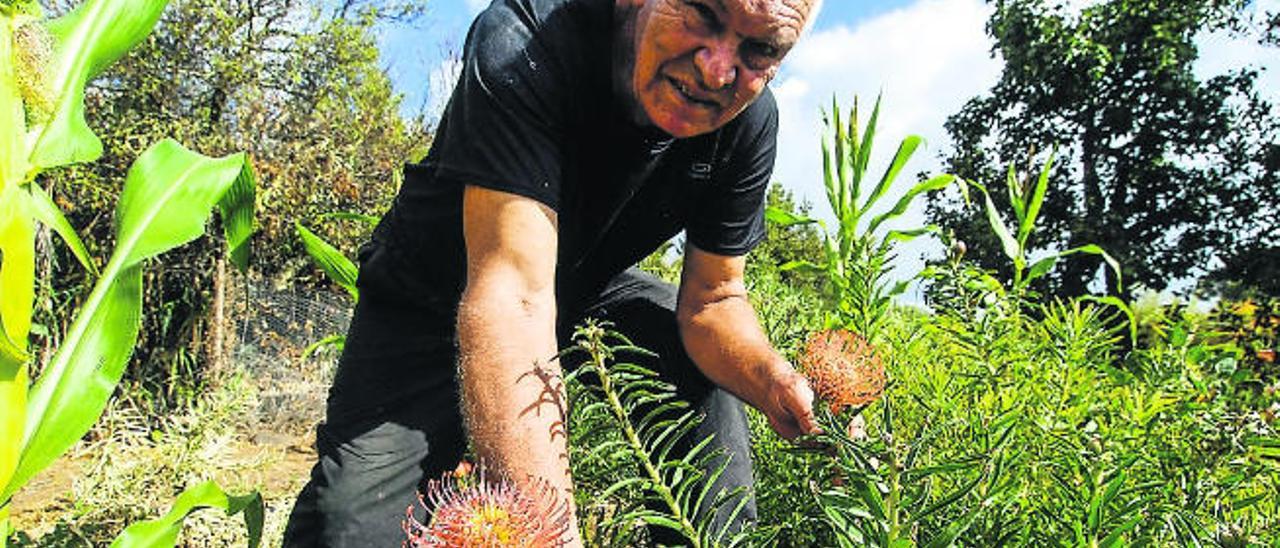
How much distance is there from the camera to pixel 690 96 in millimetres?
1161

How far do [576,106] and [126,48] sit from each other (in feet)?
2.50

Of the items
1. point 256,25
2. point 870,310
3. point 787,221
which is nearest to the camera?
point 870,310

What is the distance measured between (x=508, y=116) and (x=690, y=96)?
247 mm

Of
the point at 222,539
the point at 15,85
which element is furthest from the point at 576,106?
the point at 222,539

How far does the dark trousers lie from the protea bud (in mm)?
563

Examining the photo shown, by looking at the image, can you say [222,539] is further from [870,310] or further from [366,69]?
[366,69]

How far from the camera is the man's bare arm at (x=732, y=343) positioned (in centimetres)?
126

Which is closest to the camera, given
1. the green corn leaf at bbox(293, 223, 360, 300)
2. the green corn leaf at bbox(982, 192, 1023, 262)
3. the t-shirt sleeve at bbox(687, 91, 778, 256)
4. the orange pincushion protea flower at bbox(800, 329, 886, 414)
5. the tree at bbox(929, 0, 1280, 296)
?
the orange pincushion protea flower at bbox(800, 329, 886, 414)

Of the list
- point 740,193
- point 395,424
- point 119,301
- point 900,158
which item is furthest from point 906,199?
point 119,301

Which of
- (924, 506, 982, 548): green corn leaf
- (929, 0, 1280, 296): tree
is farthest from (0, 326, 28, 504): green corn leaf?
(929, 0, 1280, 296): tree

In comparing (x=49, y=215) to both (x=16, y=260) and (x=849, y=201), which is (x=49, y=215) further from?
(x=849, y=201)

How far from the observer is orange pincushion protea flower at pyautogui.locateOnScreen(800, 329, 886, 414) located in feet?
2.96

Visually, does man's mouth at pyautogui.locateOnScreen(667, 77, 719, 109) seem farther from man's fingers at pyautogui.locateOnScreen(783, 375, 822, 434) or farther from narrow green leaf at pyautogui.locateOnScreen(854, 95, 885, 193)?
narrow green leaf at pyautogui.locateOnScreen(854, 95, 885, 193)

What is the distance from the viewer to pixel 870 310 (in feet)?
3.40
